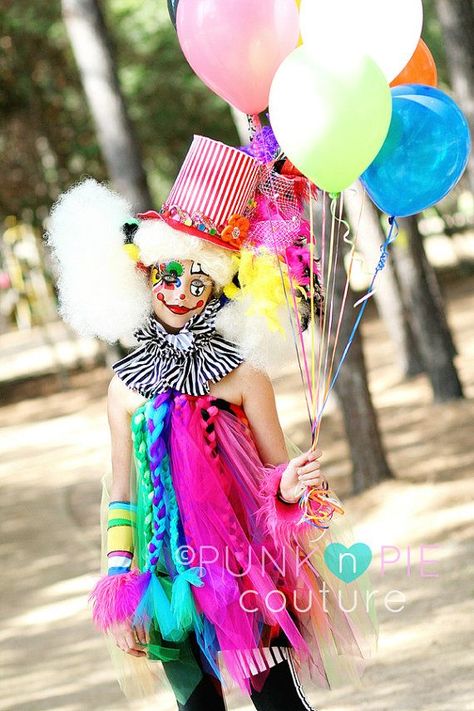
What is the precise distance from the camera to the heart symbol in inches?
125

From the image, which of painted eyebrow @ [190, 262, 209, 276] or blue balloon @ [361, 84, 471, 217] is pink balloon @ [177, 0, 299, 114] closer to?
blue balloon @ [361, 84, 471, 217]

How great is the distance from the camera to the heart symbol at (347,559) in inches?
125

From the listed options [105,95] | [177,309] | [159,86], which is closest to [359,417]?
[105,95]

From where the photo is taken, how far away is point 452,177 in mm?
3041

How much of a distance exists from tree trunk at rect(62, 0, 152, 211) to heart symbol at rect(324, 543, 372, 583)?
6374 millimetres

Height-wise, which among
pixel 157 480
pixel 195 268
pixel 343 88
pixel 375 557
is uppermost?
pixel 343 88

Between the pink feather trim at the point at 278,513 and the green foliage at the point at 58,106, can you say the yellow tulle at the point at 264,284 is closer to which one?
the pink feather trim at the point at 278,513

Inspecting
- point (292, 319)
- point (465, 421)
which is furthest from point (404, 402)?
point (292, 319)

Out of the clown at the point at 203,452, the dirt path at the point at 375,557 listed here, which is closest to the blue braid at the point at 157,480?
the clown at the point at 203,452

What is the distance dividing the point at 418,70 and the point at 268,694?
184 cm

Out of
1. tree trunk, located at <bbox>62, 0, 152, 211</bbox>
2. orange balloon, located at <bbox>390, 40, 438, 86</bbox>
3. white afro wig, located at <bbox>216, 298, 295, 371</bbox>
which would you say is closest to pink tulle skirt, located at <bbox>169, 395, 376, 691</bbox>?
white afro wig, located at <bbox>216, 298, 295, 371</bbox>

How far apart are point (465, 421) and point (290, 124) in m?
6.58

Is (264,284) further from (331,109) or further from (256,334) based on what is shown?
(331,109)

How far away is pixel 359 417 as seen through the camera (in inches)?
293
